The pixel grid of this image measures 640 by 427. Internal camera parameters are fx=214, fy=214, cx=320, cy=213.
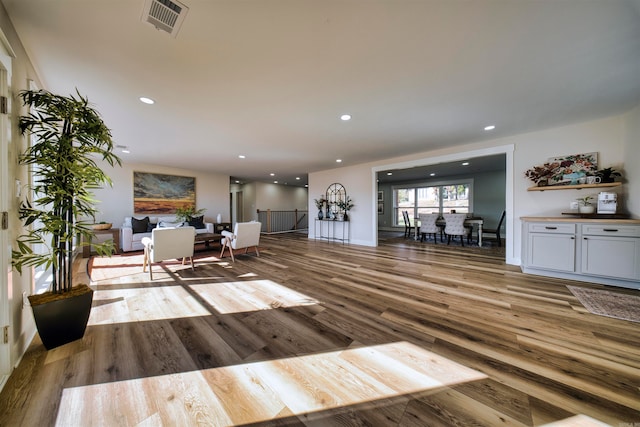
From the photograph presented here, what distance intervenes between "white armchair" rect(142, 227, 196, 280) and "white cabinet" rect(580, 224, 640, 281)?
19.7ft

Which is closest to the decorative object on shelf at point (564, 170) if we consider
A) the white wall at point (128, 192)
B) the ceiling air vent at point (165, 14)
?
the ceiling air vent at point (165, 14)

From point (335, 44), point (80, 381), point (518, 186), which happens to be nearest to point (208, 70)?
point (335, 44)

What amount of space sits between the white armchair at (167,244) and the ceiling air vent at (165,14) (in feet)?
8.88

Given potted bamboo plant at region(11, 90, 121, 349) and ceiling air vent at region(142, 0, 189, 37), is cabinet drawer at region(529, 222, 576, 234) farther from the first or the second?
potted bamboo plant at region(11, 90, 121, 349)

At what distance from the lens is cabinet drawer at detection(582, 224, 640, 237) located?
2.71 m

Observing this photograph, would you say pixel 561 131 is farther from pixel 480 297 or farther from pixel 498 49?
pixel 480 297

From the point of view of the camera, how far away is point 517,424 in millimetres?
1063

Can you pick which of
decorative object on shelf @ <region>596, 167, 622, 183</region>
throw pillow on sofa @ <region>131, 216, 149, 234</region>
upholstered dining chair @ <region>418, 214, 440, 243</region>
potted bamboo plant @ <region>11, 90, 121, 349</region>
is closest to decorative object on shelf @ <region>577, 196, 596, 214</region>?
decorative object on shelf @ <region>596, 167, 622, 183</region>

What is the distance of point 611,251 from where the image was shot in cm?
286

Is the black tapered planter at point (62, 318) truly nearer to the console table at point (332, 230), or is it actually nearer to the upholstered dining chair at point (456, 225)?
the console table at point (332, 230)

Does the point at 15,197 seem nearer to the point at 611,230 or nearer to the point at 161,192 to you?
the point at 161,192

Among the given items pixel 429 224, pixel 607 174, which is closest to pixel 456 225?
pixel 429 224

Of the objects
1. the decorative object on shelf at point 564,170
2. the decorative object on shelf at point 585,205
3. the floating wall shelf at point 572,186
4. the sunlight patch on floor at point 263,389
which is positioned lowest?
the sunlight patch on floor at point 263,389

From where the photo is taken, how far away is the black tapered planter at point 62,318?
159 cm
